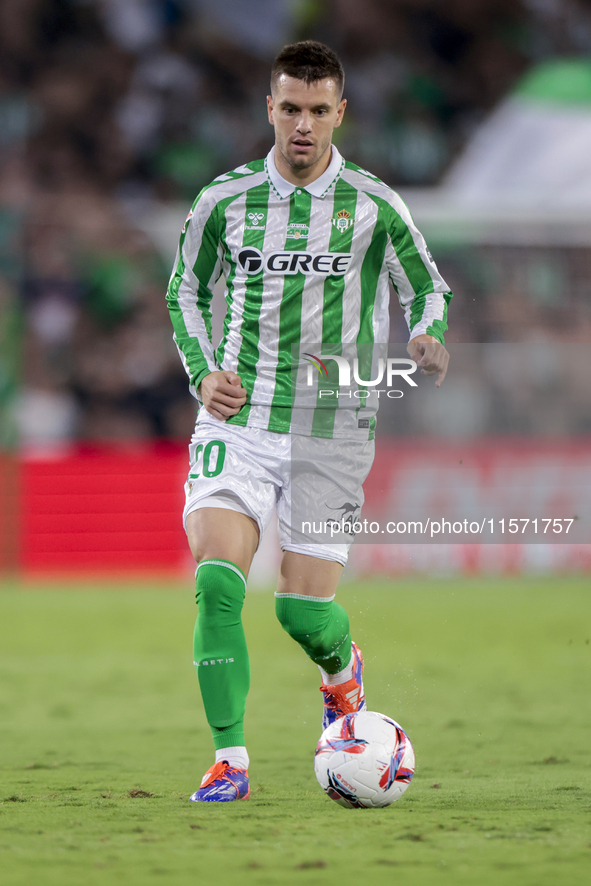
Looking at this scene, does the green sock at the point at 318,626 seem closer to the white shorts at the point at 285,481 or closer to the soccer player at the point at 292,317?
the soccer player at the point at 292,317

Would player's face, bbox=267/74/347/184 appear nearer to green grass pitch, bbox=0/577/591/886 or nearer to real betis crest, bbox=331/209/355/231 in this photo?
real betis crest, bbox=331/209/355/231

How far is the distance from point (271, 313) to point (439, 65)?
50.0 ft

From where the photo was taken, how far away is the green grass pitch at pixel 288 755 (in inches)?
92.2

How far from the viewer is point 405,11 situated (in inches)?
711

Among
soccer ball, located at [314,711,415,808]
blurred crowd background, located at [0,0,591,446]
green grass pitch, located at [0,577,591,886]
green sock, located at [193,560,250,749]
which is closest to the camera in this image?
green grass pitch, located at [0,577,591,886]

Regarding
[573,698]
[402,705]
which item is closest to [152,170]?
[573,698]

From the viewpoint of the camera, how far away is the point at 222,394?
3482mm

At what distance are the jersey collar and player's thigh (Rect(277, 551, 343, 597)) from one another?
3.66ft

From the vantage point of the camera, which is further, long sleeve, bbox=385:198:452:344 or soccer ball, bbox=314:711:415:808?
long sleeve, bbox=385:198:452:344

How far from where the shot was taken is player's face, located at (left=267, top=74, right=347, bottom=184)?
341 cm

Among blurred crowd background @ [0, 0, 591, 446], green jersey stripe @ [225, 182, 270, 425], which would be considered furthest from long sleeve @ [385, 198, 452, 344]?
blurred crowd background @ [0, 0, 591, 446]

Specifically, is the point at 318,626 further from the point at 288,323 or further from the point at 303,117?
the point at 303,117

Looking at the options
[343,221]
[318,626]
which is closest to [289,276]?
[343,221]

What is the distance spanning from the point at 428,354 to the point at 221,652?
3.52 ft
